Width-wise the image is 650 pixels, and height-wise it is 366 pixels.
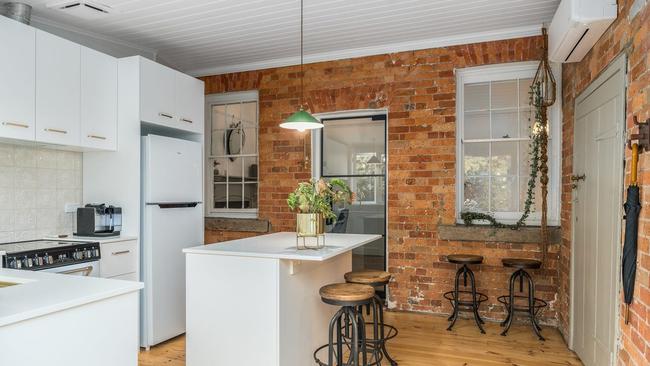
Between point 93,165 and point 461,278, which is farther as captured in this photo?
point 461,278

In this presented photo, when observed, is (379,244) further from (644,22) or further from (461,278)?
(644,22)

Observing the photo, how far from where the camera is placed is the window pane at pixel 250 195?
5695 mm

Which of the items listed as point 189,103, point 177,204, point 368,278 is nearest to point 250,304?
point 368,278

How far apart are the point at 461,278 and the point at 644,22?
9.71ft

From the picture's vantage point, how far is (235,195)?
19.0ft

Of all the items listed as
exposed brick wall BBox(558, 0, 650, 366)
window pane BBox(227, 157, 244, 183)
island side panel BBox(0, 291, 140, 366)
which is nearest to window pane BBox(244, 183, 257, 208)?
window pane BBox(227, 157, 244, 183)

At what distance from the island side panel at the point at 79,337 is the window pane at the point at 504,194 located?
3.77 meters

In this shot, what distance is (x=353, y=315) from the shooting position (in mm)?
2752

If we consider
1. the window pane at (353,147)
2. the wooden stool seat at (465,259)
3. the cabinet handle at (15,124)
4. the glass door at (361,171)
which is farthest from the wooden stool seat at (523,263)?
the cabinet handle at (15,124)

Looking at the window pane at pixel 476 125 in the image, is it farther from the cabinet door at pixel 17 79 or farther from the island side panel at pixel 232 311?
the cabinet door at pixel 17 79

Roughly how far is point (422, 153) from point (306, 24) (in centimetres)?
179

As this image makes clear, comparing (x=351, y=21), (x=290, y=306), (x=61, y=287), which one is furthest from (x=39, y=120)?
(x=351, y=21)

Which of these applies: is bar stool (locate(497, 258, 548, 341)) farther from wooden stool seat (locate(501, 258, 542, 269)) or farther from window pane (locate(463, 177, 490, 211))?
window pane (locate(463, 177, 490, 211))

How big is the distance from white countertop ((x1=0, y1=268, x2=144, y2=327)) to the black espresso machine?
166 centimetres
